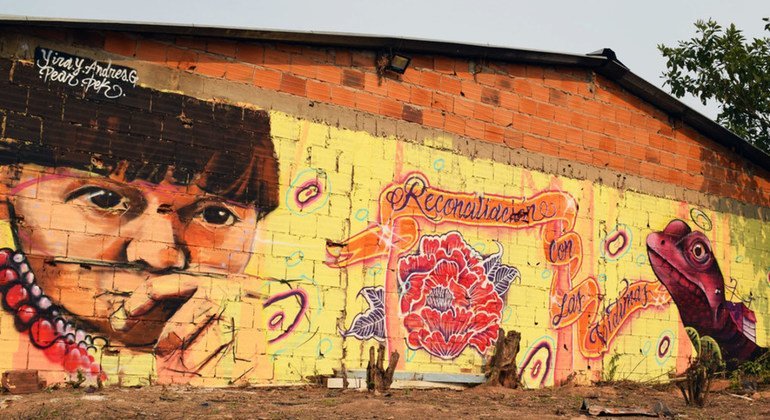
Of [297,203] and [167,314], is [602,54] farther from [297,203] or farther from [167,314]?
[167,314]

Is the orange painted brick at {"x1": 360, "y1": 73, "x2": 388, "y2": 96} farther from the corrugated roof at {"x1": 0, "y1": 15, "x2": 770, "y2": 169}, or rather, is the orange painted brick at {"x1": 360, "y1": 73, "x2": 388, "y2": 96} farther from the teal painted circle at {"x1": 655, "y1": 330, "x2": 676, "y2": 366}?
the teal painted circle at {"x1": 655, "y1": 330, "x2": 676, "y2": 366}

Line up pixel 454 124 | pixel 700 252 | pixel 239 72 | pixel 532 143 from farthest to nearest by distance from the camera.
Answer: pixel 700 252 → pixel 532 143 → pixel 454 124 → pixel 239 72

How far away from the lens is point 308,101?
37.0ft

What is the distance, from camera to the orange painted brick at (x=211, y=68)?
10508mm

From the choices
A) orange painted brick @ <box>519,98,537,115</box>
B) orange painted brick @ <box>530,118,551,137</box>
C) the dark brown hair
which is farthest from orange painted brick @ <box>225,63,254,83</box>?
orange painted brick @ <box>530,118,551,137</box>

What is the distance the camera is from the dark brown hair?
930 centimetres

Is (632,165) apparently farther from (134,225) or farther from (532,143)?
(134,225)

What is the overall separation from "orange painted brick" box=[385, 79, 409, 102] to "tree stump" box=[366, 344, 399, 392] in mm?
3375

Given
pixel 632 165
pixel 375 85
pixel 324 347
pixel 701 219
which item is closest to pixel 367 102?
pixel 375 85

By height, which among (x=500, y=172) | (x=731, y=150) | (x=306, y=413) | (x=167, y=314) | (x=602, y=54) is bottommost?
(x=306, y=413)

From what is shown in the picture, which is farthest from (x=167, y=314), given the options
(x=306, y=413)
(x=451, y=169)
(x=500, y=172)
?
(x=500, y=172)

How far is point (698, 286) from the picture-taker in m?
15.2

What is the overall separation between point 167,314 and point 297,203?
2.10 meters

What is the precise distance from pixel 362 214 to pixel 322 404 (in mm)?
2834
